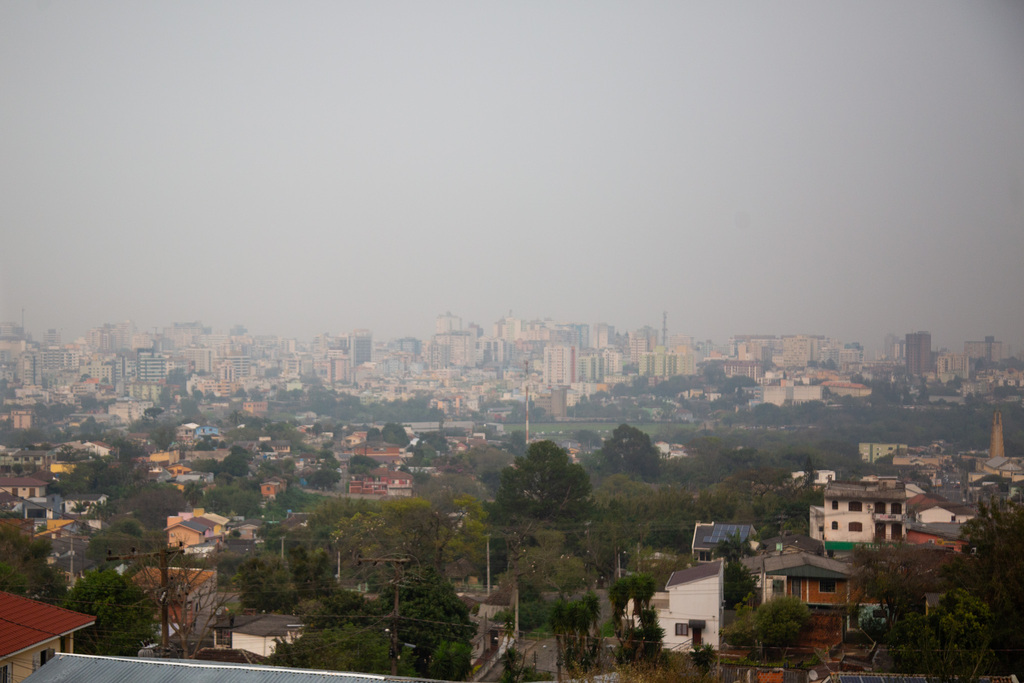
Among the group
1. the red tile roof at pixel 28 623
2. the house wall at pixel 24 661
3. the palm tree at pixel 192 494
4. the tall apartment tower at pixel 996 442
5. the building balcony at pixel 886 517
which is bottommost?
the palm tree at pixel 192 494

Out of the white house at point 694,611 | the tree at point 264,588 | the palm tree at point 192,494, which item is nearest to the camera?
the white house at point 694,611

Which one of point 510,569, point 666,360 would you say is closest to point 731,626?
point 510,569

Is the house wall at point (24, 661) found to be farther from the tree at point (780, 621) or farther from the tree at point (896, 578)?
the tree at point (896, 578)

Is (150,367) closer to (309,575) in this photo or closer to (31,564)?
(31,564)

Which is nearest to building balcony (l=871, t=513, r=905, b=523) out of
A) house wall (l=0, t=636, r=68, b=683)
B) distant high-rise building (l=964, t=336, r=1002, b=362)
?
house wall (l=0, t=636, r=68, b=683)

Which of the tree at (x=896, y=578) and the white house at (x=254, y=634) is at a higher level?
the tree at (x=896, y=578)

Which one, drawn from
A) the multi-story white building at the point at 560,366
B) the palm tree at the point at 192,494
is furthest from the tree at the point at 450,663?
the multi-story white building at the point at 560,366

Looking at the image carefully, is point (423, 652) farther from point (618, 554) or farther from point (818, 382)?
point (818, 382)
